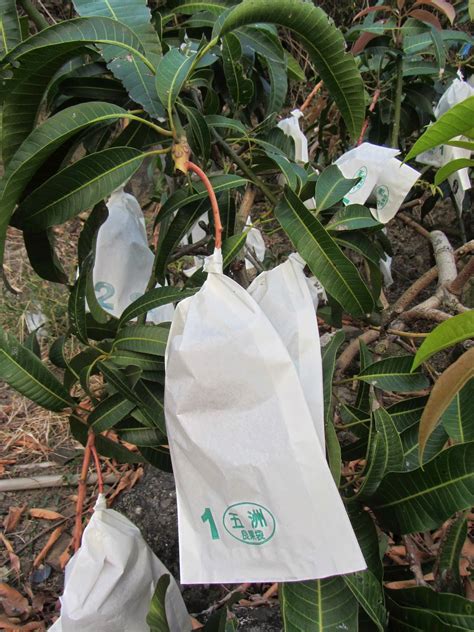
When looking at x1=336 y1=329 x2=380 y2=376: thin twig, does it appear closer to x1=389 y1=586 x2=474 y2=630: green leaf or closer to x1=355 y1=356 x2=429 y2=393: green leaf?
x1=355 y1=356 x2=429 y2=393: green leaf

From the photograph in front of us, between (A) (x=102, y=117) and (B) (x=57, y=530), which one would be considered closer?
(A) (x=102, y=117)

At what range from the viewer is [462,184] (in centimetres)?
134

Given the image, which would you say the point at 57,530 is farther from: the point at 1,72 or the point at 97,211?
the point at 1,72

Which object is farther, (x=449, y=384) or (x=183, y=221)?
(x=183, y=221)

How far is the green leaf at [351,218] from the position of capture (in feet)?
2.72

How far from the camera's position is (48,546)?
159 cm

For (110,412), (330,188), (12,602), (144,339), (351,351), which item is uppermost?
(330,188)

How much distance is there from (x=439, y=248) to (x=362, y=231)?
0.80m

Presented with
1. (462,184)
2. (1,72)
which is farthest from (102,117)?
(462,184)

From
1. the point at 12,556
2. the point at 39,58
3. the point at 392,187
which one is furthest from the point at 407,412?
the point at 12,556

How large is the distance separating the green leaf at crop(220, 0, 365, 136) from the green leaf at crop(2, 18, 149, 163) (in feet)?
0.44

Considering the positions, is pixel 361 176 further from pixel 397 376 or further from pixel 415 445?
pixel 415 445

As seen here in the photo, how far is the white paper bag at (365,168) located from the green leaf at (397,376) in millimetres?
304

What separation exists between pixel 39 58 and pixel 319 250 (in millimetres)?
416
